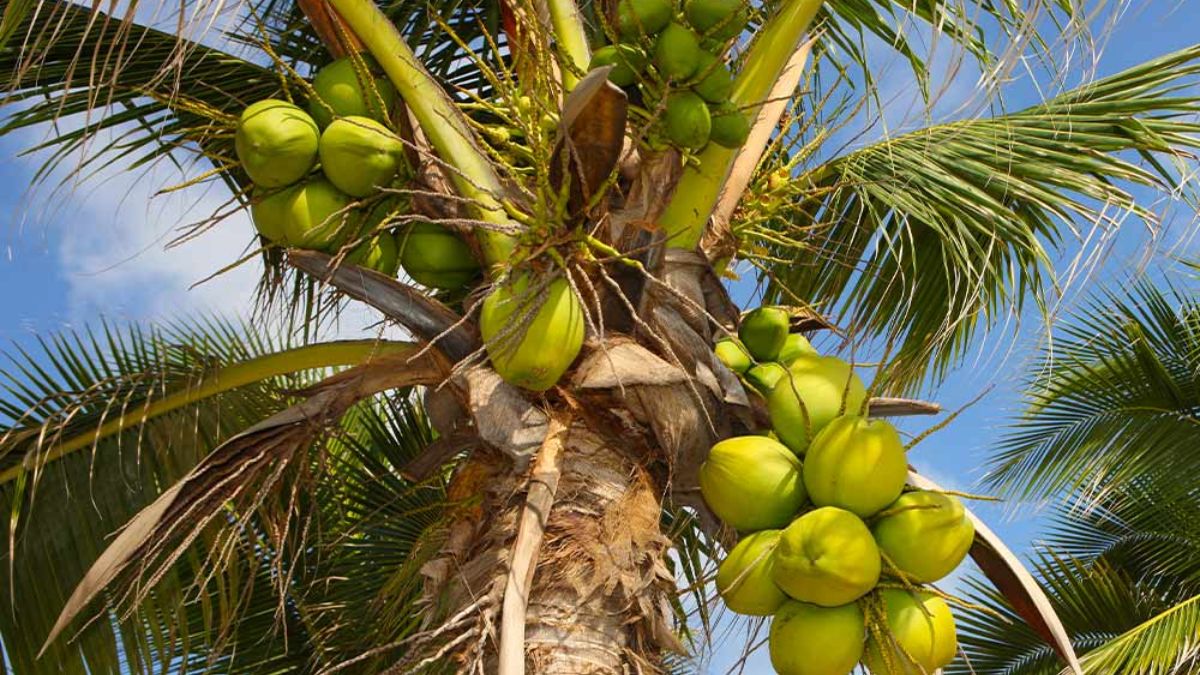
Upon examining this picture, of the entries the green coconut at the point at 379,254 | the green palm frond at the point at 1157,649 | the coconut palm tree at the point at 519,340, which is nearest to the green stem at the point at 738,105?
the coconut palm tree at the point at 519,340

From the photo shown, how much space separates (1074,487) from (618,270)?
6.51m

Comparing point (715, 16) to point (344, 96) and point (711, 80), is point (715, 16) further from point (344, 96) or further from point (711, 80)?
point (344, 96)

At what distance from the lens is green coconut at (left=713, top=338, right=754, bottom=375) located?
2.61m

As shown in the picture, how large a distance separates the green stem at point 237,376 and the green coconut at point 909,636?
1.03m

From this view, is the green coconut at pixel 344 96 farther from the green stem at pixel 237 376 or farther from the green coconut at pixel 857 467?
the green coconut at pixel 857 467

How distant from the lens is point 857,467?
2.18 meters

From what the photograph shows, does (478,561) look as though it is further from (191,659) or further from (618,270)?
(191,659)

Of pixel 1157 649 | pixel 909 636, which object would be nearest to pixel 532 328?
pixel 909 636

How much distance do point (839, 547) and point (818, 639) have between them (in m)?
0.18

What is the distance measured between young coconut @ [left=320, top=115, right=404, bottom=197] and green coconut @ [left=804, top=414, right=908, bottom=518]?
1017 mm

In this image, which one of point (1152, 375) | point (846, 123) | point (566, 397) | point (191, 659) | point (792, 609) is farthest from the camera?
point (1152, 375)

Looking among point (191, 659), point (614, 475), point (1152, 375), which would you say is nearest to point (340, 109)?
point (614, 475)

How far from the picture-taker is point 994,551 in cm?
252

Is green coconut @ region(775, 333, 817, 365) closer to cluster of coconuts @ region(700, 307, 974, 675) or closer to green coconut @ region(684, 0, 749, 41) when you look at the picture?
cluster of coconuts @ region(700, 307, 974, 675)
